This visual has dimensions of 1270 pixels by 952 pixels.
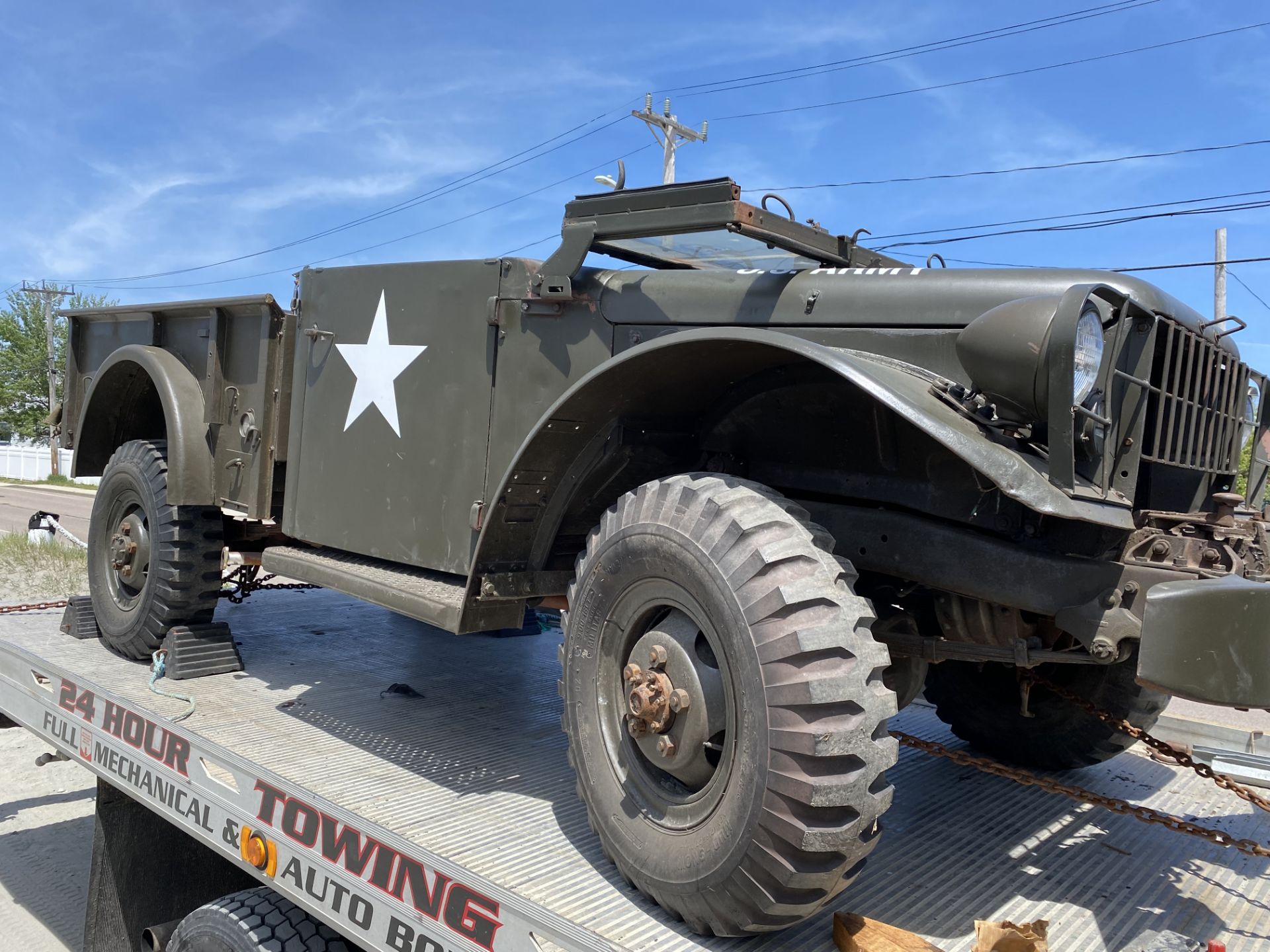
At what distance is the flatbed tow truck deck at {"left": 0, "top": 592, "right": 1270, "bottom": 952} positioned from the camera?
2.23m

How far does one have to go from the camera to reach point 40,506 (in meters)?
26.3

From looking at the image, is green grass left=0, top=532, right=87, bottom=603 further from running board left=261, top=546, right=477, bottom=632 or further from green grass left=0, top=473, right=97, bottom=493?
green grass left=0, top=473, right=97, bottom=493

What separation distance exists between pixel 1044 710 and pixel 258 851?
8.03 feet

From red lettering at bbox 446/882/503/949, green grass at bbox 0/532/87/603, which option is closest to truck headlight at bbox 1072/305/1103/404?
red lettering at bbox 446/882/503/949

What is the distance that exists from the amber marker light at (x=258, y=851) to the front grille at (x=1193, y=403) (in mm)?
2359

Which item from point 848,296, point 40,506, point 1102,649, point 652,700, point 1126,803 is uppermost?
point 848,296

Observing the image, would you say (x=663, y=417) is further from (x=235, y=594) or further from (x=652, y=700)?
(x=235, y=594)

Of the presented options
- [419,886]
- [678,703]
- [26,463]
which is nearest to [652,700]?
[678,703]

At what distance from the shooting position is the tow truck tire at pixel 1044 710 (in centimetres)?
316

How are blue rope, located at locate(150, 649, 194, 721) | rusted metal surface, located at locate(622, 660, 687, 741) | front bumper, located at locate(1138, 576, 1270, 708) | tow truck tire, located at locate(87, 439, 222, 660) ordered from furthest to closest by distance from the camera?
tow truck tire, located at locate(87, 439, 222, 660) → blue rope, located at locate(150, 649, 194, 721) → rusted metal surface, located at locate(622, 660, 687, 741) → front bumper, located at locate(1138, 576, 1270, 708)

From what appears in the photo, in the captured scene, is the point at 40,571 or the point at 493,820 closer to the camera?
the point at 493,820

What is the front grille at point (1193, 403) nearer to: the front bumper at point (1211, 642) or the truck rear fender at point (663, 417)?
the truck rear fender at point (663, 417)

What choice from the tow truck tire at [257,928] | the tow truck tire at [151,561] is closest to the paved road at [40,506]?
the tow truck tire at [151,561]

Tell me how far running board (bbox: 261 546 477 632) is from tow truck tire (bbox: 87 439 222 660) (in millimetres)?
510
